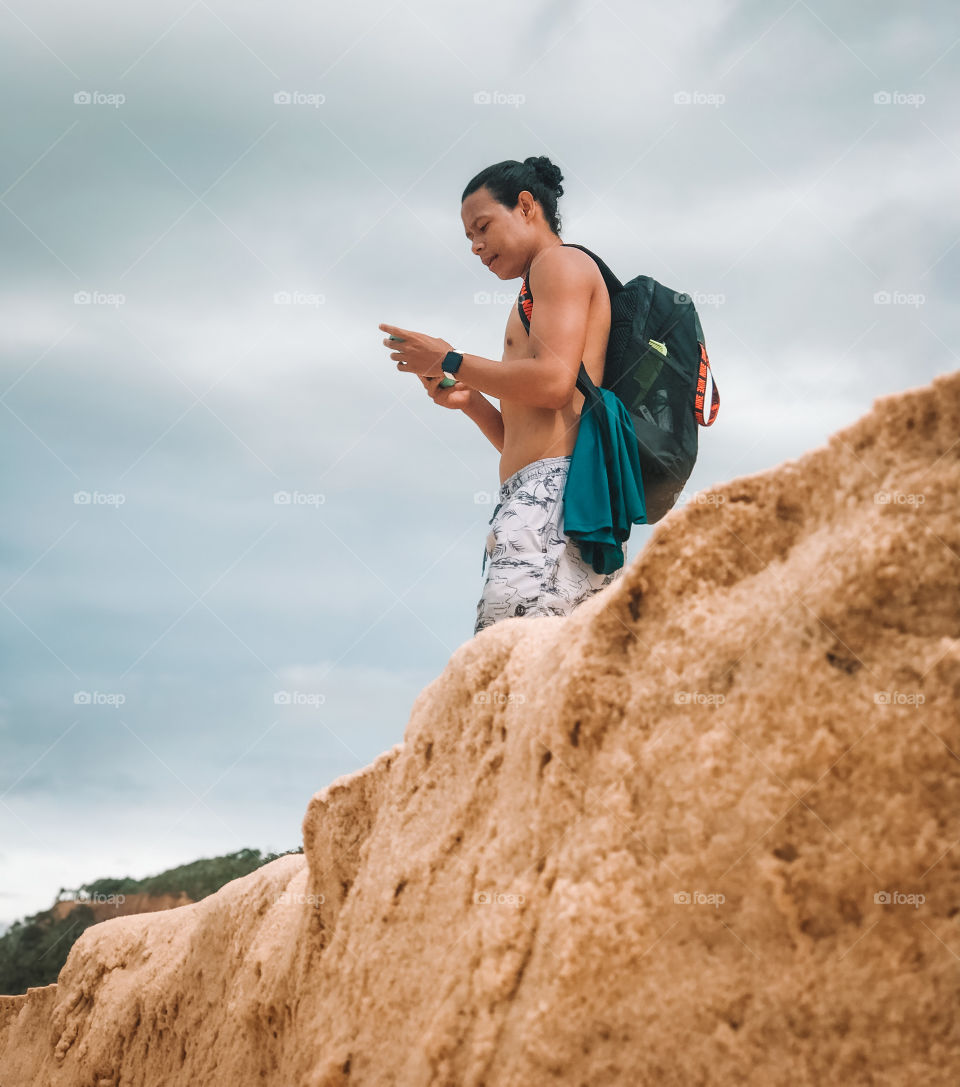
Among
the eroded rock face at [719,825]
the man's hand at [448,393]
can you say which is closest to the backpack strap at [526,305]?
the man's hand at [448,393]

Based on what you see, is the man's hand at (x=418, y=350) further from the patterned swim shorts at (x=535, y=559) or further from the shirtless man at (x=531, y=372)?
the patterned swim shorts at (x=535, y=559)

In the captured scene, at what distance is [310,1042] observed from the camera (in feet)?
9.45

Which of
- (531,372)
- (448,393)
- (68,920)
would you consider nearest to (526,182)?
(448,393)

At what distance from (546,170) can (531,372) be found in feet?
4.21

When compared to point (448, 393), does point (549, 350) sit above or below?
below

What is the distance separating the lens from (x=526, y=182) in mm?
4430

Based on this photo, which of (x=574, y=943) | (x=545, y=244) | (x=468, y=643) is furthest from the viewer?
(x=545, y=244)

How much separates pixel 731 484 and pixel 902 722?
67cm

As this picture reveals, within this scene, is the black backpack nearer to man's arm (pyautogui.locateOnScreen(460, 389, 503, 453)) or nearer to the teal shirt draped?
the teal shirt draped

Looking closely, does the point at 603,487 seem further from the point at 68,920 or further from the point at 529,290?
the point at 68,920

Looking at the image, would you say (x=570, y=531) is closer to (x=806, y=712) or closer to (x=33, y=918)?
(x=806, y=712)

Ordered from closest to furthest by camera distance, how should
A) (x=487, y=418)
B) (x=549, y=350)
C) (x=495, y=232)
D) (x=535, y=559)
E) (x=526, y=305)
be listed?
(x=535, y=559)
(x=549, y=350)
(x=526, y=305)
(x=495, y=232)
(x=487, y=418)

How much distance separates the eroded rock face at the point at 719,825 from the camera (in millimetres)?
1838

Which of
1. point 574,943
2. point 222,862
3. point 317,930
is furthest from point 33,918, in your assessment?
point 574,943
